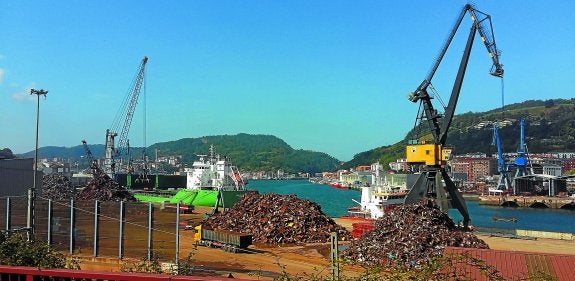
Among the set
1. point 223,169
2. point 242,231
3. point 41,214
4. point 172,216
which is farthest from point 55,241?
point 223,169

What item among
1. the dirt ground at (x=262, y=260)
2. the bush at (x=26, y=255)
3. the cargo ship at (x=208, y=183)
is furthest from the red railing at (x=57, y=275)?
the cargo ship at (x=208, y=183)

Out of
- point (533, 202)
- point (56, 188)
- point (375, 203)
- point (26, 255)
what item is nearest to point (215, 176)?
point (56, 188)

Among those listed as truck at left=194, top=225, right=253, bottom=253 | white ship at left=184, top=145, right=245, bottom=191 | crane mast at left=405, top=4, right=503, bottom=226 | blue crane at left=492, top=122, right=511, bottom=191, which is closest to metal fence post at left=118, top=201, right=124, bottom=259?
truck at left=194, top=225, right=253, bottom=253

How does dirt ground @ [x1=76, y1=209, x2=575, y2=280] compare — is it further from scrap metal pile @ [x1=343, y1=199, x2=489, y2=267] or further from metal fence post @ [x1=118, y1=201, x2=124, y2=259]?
scrap metal pile @ [x1=343, y1=199, x2=489, y2=267]

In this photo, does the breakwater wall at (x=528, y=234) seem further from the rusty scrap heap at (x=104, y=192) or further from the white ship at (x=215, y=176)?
the rusty scrap heap at (x=104, y=192)

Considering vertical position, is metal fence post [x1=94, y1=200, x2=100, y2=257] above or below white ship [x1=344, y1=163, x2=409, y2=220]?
above

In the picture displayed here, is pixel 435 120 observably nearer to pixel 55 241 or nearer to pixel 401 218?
pixel 401 218

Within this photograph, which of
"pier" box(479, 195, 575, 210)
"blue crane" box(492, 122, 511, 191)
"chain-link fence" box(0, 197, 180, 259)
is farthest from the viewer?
"blue crane" box(492, 122, 511, 191)
